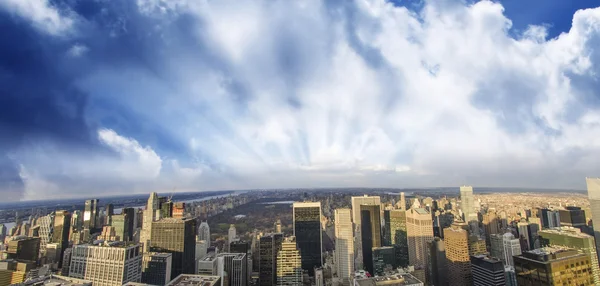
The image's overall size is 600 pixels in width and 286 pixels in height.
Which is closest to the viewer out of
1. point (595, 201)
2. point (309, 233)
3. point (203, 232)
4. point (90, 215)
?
point (595, 201)

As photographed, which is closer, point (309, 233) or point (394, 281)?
point (394, 281)

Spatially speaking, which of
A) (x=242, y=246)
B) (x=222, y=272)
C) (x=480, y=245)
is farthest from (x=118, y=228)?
(x=480, y=245)

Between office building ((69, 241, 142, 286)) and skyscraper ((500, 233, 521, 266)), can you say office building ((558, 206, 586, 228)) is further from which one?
office building ((69, 241, 142, 286))

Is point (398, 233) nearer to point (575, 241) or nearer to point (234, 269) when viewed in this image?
point (575, 241)

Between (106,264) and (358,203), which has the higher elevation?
(358,203)

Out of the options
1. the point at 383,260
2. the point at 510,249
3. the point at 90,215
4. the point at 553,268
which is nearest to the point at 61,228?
the point at 90,215

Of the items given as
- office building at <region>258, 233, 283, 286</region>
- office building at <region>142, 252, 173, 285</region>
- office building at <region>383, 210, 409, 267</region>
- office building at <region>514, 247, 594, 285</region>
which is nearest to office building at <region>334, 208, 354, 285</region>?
office building at <region>383, 210, 409, 267</region>

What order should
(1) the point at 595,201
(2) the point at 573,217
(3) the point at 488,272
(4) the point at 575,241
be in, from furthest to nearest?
1. (2) the point at 573,217
2. (1) the point at 595,201
3. (4) the point at 575,241
4. (3) the point at 488,272
